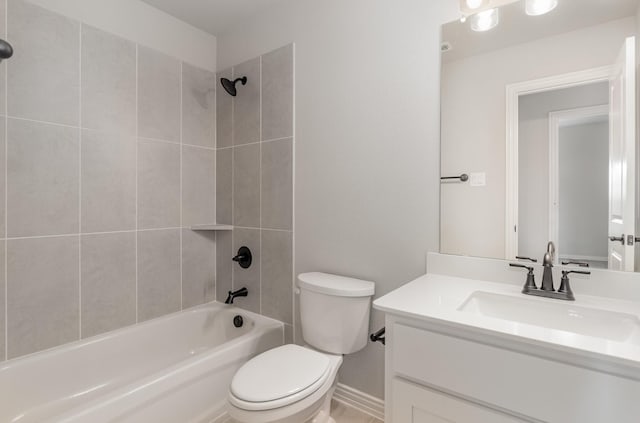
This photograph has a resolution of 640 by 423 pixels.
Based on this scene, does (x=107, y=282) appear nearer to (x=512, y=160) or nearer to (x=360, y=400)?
(x=360, y=400)

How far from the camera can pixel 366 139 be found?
63.2 inches

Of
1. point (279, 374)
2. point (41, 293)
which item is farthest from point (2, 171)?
point (279, 374)

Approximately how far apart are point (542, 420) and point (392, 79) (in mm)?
1388

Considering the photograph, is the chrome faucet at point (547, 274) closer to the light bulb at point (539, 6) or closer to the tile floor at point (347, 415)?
the light bulb at point (539, 6)

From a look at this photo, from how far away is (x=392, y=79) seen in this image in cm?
152

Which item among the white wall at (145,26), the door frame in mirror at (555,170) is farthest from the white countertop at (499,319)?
the white wall at (145,26)

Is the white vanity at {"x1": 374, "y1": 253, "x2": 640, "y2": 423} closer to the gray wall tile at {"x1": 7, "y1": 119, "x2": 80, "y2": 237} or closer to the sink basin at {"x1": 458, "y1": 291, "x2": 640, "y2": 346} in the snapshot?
the sink basin at {"x1": 458, "y1": 291, "x2": 640, "y2": 346}

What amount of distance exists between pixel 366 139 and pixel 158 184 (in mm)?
1339

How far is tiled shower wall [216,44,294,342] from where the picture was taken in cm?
192

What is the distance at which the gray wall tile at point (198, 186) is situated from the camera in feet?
7.04

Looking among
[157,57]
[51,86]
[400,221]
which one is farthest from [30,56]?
[400,221]

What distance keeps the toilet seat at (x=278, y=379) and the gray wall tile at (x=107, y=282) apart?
1.00m

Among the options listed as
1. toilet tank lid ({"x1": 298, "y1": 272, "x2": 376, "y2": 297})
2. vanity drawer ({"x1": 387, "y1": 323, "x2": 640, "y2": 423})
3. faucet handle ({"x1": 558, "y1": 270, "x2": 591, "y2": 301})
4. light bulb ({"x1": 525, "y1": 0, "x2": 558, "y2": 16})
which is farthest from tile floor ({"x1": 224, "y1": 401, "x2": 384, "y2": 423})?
light bulb ({"x1": 525, "y1": 0, "x2": 558, "y2": 16})

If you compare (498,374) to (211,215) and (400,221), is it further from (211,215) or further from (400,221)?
(211,215)
